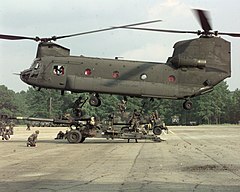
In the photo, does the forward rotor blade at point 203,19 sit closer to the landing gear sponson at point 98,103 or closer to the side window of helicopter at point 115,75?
the landing gear sponson at point 98,103

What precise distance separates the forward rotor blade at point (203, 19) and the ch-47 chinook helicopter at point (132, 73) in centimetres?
414

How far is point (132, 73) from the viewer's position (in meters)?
27.3

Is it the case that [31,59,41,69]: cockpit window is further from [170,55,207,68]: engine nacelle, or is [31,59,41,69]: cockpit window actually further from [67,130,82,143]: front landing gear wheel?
[170,55,207,68]: engine nacelle

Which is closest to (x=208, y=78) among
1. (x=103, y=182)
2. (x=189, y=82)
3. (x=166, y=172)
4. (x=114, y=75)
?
(x=189, y=82)

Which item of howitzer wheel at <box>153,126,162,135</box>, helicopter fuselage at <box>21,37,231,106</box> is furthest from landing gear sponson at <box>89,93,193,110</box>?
howitzer wheel at <box>153,126,162,135</box>

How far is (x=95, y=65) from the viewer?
27.5m

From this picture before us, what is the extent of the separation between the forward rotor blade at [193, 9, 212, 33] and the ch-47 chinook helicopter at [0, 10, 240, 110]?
414cm

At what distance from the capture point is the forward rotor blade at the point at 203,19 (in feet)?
58.1

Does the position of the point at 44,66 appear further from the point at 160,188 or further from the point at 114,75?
the point at 160,188

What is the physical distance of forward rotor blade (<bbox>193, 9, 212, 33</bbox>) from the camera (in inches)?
698

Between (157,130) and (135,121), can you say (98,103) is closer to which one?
(135,121)

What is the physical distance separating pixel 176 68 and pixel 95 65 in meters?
4.98

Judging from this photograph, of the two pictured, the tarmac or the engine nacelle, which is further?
the engine nacelle

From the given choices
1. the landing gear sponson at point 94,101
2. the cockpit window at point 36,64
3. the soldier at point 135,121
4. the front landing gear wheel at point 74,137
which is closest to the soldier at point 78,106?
the front landing gear wheel at point 74,137
